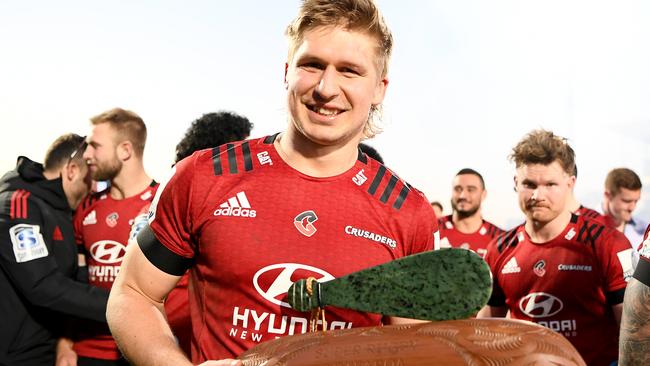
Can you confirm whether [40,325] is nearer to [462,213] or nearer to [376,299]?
[376,299]

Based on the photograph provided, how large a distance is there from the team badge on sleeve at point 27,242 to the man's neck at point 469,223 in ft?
19.3

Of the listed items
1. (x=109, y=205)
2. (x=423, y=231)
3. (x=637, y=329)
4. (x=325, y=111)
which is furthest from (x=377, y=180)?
(x=109, y=205)

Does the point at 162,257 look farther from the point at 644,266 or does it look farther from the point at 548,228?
the point at 548,228

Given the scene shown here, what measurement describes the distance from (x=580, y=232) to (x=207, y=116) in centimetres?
273

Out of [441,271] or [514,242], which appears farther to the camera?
[514,242]

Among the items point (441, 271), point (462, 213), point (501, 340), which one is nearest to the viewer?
point (501, 340)

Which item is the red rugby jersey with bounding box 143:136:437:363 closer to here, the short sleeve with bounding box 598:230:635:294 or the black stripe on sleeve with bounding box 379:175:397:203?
the black stripe on sleeve with bounding box 379:175:397:203

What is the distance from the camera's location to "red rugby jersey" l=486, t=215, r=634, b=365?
5070mm

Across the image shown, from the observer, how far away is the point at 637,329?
223 cm

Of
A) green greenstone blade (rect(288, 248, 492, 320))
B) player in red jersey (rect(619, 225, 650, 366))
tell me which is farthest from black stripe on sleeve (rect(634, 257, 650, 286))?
green greenstone blade (rect(288, 248, 492, 320))

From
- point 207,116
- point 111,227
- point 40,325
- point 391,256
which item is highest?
point 207,116

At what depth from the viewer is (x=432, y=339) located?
1.51 meters

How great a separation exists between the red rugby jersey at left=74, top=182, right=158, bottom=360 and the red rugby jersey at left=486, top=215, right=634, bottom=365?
9.07 feet

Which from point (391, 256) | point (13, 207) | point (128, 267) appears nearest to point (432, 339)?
point (391, 256)
